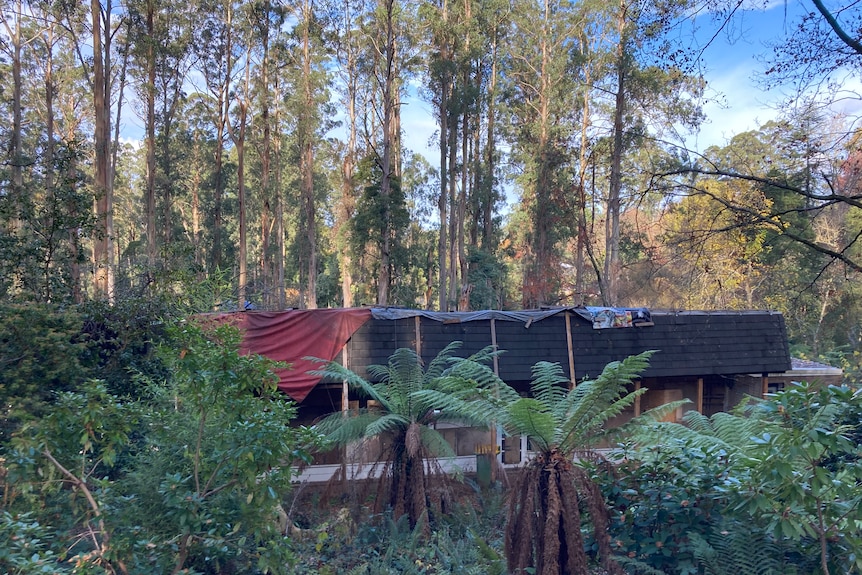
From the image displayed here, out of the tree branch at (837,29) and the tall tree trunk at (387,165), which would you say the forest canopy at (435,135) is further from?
the tree branch at (837,29)

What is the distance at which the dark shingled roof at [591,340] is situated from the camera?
28.6 ft

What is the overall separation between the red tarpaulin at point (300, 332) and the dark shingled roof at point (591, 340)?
0.26 metres

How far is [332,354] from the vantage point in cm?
842

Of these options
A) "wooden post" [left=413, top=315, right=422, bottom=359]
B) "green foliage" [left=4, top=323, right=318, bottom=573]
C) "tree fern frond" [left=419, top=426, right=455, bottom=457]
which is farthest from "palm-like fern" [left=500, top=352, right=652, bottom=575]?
"wooden post" [left=413, top=315, right=422, bottom=359]

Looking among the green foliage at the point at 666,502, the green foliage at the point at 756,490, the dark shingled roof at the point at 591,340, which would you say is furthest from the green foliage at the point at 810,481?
the dark shingled roof at the point at 591,340

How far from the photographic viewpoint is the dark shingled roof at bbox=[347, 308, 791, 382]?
8.72 metres

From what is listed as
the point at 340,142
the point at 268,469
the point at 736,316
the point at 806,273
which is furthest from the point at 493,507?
the point at 340,142

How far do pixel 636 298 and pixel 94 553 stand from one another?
85.0 feet

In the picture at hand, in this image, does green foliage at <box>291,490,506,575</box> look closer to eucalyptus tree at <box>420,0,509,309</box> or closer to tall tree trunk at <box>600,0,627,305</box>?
tall tree trunk at <box>600,0,627,305</box>

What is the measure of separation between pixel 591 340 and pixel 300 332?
4.81 metres

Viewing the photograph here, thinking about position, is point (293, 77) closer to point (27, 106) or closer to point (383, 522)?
point (27, 106)

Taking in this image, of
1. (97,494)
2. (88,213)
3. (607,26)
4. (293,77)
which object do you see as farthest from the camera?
(293,77)

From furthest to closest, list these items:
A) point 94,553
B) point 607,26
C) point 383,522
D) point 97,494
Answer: point 607,26, point 383,522, point 97,494, point 94,553

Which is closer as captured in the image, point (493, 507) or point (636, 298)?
point (493, 507)
